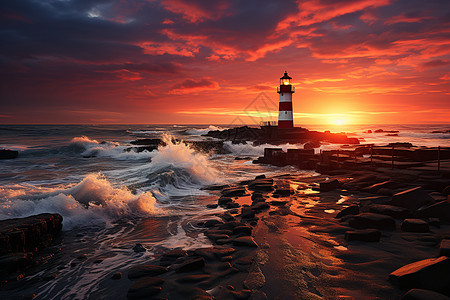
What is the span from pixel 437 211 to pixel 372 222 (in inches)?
60.1

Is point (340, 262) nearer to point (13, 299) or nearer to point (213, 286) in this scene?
point (213, 286)

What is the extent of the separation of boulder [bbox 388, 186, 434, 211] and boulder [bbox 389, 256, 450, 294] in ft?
10.9

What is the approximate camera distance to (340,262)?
3.93 m

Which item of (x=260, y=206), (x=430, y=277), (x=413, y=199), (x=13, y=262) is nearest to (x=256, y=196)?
(x=260, y=206)

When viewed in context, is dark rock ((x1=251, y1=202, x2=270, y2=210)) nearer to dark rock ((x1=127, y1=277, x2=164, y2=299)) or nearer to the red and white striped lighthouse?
dark rock ((x1=127, y1=277, x2=164, y2=299))

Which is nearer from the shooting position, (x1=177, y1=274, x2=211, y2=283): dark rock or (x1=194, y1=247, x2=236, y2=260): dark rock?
(x1=177, y1=274, x2=211, y2=283): dark rock

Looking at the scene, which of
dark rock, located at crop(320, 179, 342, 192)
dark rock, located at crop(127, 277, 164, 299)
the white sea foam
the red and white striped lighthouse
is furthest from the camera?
the red and white striped lighthouse

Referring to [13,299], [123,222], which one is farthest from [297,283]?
[123,222]

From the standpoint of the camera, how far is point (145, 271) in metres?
3.91

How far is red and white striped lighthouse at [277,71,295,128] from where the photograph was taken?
107 feet

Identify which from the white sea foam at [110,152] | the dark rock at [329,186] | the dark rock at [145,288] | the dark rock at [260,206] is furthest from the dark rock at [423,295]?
the white sea foam at [110,152]

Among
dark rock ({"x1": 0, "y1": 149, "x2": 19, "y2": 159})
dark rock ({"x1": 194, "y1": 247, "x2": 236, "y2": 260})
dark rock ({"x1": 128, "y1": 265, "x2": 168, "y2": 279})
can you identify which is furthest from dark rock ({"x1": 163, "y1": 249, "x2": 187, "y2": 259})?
dark rock ({"x1": 0, "y1": 149, "x2": 19, "y2": 159})

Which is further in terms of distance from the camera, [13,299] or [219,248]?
[219,248]

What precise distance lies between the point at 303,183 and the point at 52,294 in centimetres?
914
